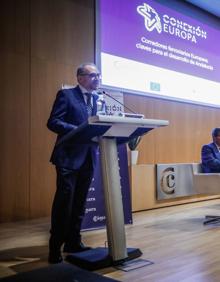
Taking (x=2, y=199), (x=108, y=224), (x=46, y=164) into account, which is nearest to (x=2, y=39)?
(x=46, y=164)

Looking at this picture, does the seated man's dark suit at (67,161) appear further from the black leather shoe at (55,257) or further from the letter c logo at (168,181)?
the letter c logo at (168,181)

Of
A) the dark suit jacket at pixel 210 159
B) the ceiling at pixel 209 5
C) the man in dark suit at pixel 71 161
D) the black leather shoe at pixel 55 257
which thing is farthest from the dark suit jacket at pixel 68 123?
the ceiling at pixel 209 5

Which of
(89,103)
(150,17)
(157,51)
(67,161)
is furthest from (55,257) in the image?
(150,17)

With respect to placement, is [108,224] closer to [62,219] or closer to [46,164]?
[62,219]

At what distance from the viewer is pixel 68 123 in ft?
7.48

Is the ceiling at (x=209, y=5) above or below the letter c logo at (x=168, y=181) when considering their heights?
above

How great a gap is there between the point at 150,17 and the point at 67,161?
11.9ft

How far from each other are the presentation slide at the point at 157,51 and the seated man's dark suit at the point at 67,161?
2286 millimetres

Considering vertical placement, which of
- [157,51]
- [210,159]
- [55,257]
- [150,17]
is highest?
[150,17]

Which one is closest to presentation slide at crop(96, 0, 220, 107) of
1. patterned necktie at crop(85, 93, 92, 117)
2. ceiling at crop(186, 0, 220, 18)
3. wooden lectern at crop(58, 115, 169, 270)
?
ceiling at crop(186, 0, 220, 18)

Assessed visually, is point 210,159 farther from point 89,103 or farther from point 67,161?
point 67,161

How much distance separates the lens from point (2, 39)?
389 centimetres

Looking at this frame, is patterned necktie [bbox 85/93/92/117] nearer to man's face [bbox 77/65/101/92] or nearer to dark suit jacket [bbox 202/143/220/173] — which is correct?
man's face [bbox 77/65/101/92]

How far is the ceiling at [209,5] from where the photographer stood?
19.0 feet
